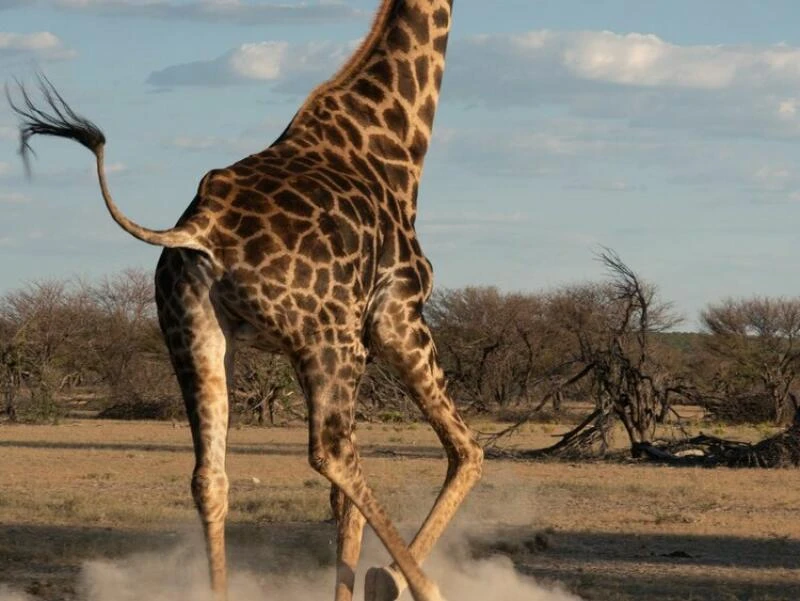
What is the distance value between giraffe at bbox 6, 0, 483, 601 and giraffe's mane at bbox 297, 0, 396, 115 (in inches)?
11.5

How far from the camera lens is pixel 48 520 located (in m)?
13.9

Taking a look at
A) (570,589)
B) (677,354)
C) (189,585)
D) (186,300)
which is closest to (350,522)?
(186,300)

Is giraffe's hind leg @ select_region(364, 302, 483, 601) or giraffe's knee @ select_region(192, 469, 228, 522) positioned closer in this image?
giraffe's knee @ select_region(192, 469, 228, 522)

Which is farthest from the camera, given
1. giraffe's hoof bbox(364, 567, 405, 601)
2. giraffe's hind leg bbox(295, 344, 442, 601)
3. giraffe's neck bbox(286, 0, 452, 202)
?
giraffe's neck bbox(286, 0, 452, 202)

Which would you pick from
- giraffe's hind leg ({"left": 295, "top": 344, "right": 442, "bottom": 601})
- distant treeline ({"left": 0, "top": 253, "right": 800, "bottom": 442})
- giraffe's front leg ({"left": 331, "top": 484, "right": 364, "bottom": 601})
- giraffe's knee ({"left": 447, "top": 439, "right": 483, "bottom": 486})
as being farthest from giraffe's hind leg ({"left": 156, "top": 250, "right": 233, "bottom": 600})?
distant treeline ({"left": 0, "top": 253, "right": 800, "bottom": 442})

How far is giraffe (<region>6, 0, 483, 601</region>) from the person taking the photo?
5.82 meters

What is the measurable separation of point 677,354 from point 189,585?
147 feet

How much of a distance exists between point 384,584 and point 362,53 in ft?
8.04

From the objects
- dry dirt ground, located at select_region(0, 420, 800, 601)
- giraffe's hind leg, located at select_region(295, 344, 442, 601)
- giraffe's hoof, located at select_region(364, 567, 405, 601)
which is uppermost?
giraffe's hind leg, located at select_region(295, 344, 442, 601)

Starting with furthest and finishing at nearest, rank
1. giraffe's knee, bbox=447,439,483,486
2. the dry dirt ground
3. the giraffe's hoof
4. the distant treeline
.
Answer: the distant treeline
the dry dirt ground
giraffe's knee, bbox=447,439,483,486
the giraffe's hoof

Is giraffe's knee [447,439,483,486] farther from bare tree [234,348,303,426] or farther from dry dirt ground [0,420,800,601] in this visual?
bare tree [234,348,303,426]

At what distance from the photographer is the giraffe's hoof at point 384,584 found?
6.09 m

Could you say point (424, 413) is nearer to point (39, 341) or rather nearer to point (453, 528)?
point (453, 528)

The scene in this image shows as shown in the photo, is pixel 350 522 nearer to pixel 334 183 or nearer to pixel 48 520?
pixel 334 183
